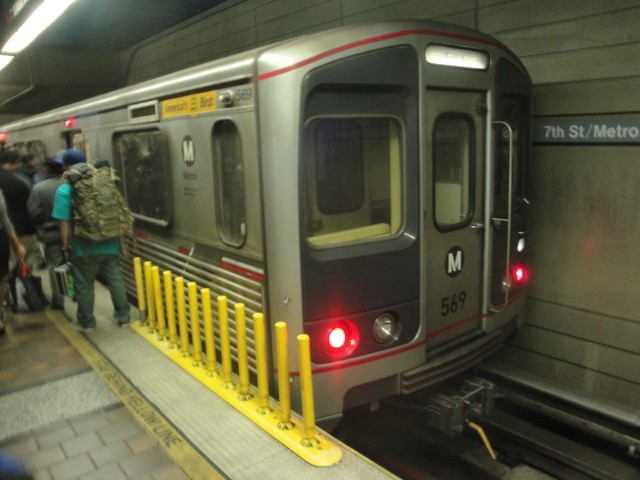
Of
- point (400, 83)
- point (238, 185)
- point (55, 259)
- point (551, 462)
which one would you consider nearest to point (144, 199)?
point (55, 259)

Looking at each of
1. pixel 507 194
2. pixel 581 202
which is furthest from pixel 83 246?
pixel 581 202

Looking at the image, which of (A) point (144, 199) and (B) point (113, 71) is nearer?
(A) point (144, 199)

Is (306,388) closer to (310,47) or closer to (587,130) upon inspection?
(310,47)

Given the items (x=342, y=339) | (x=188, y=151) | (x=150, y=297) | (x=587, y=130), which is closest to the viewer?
(x=342, y=339)

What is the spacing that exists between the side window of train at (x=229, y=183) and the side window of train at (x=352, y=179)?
0.54m

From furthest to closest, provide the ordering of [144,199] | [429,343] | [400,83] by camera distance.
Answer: [144,199]
[429,343]
[400,83]

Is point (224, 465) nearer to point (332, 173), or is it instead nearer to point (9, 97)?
point (332, 173)

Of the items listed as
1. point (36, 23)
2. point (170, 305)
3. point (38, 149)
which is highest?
point (36, 23)

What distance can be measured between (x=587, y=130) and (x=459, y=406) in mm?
2794

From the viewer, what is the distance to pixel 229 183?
391 centimetres

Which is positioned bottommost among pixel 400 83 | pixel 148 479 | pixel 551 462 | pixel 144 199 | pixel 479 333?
pixel 551 462

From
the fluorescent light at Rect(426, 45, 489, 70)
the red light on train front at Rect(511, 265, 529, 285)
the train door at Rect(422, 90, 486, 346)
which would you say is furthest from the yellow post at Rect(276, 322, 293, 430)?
the red light on train front at Rect(511, 265, 529, 285)

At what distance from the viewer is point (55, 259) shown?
5.90 m

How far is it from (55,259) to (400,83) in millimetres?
4287
